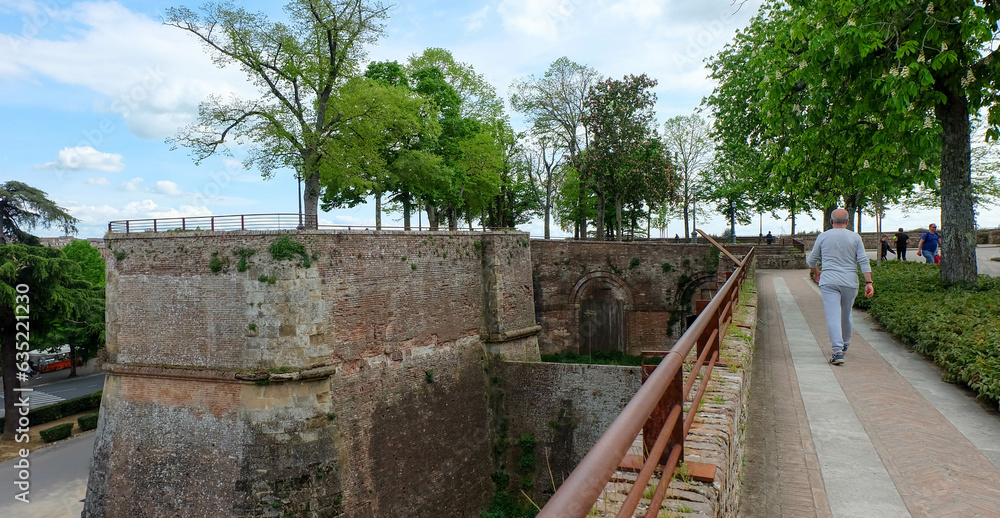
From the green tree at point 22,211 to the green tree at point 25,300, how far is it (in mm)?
4296

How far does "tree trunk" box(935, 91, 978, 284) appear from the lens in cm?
999

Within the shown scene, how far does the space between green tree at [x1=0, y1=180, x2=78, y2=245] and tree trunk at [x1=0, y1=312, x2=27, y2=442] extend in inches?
216

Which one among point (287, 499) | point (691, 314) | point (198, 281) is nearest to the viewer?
point (287, 499)

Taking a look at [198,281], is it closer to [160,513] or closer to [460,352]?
[160,513]

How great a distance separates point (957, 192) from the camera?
10.2 m

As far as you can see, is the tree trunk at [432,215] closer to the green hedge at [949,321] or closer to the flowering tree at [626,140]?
the flowering tree at [626,140]

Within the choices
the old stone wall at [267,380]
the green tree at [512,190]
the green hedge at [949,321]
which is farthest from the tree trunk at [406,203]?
the green hedge at [949,321]

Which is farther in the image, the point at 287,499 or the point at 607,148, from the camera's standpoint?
the point at 607,148

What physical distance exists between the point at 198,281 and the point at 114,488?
5205mm

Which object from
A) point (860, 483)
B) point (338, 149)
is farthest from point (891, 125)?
point (338, 149)

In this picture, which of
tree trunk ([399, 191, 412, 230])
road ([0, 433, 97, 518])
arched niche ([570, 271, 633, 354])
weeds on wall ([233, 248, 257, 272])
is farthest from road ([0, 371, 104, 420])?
arched niche ([570, 271, 633, 354])

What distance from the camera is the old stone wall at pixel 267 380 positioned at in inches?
470

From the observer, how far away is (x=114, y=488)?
12859 millimetres

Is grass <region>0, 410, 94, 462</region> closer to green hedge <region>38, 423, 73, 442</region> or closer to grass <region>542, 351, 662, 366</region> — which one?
green hedge <region>38, 423, 73, 442</region>
